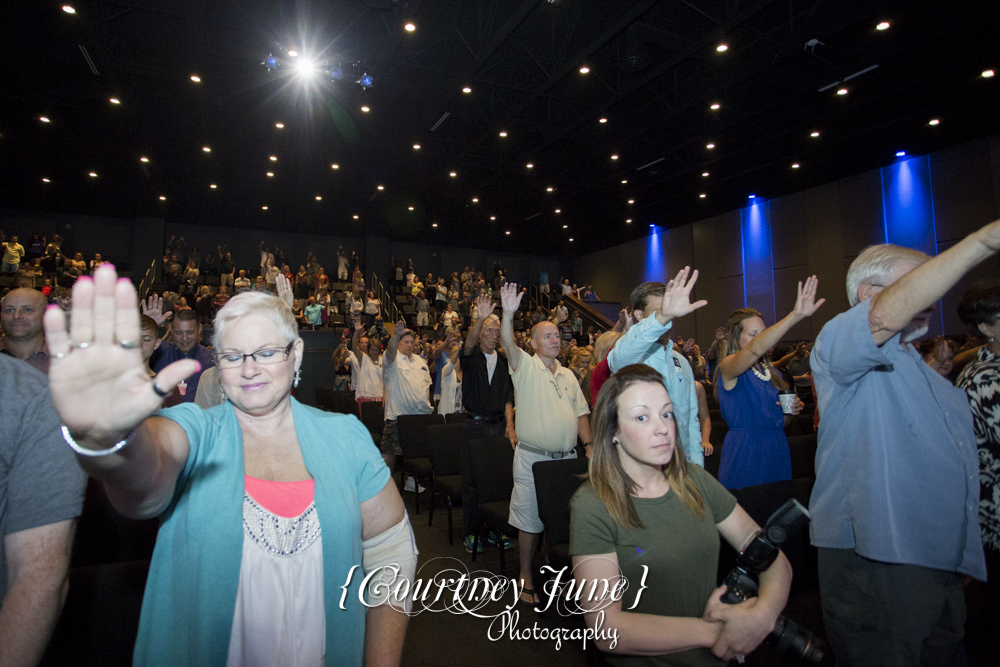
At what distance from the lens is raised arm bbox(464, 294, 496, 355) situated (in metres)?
3.33

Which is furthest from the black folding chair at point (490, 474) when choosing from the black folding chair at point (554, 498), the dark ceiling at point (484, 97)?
the dark ceiling at point (484, 97)

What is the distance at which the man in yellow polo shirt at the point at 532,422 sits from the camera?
317cm

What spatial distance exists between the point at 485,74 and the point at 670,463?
8.62m

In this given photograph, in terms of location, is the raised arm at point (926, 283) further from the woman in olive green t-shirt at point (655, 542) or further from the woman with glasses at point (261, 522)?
the woman with glasses at point (261, 522)

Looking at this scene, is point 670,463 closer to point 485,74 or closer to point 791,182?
point 485,74

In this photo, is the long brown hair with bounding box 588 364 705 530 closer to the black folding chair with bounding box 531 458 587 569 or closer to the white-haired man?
the white-haired man

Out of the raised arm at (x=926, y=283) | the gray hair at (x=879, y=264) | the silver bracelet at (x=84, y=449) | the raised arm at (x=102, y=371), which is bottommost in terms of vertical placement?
the silver bracelet at (x=84, y=449)

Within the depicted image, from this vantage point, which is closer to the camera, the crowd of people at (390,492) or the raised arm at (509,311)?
the crowd of people at (390,492)

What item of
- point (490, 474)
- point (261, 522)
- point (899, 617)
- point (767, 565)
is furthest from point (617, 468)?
point (490, 474)

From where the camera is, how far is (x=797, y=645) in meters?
1.38

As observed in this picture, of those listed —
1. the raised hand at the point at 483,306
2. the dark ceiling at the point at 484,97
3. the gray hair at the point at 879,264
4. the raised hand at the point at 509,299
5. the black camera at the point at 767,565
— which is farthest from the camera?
the dark ceiling at the point at 484,97

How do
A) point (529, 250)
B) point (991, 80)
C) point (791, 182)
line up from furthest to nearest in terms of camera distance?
point (529, 250) < point (791, 182) < point (991, 80)

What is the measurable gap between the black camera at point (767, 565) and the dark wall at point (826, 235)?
38.8 feet

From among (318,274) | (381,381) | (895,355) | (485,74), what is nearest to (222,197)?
(318,274)
